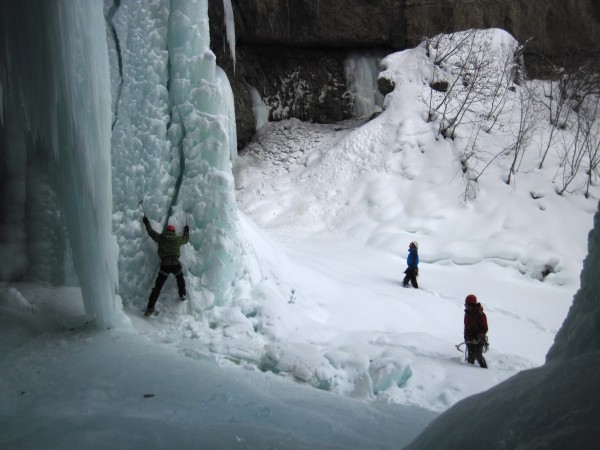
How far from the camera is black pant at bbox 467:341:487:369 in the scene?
5.60m

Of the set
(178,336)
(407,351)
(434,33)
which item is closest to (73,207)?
(178,336)

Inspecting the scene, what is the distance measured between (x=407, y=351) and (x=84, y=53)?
4.48 meters

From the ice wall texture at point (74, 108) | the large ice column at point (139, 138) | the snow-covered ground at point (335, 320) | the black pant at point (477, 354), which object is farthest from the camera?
the large ice column at point (139, 138)

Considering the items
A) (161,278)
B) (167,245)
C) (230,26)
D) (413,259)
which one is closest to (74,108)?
(167,245)

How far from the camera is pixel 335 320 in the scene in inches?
274

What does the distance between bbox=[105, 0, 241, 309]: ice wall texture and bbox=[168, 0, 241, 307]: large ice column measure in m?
0.01

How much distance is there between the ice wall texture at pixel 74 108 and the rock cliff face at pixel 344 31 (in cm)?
1290

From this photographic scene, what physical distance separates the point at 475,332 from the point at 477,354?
0.81 ft

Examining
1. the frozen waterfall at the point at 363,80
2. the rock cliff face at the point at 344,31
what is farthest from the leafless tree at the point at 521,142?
the frozen waterfall at the point at 363,80

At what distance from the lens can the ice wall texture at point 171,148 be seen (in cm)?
598

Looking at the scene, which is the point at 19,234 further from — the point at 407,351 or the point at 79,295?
the point at 407,351

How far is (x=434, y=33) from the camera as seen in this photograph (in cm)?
1772

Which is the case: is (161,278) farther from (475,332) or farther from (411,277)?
(411,277)

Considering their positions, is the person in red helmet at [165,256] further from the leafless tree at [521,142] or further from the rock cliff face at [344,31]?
the rock cliff face at [344,31]
